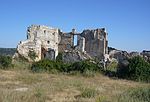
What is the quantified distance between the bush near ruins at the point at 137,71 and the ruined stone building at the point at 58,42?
1437cm

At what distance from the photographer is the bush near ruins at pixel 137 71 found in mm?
20219

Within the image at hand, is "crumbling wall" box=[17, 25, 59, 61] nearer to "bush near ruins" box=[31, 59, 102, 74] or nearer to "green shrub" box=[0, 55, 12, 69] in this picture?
"green shrub" box=[0, 55, 12, 69]

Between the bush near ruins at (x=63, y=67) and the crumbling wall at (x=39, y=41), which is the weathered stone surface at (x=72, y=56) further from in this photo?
the bush near ruins at (x=63, y=67)

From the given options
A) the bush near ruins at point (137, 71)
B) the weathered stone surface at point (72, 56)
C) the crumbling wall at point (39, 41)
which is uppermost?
the crumbling wall at point (39, 41)

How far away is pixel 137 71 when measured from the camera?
2061 cm

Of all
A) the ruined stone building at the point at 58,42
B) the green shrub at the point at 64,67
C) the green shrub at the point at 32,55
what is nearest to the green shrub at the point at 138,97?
the green shrub at the point at 64,67

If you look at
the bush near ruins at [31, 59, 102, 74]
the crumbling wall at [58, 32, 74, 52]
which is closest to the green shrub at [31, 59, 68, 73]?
the bush near ruins at [31, 59, 102, 74]

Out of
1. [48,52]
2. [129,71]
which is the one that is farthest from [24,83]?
[48,52]

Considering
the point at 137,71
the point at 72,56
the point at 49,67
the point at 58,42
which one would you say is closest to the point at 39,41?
the point at 72,56

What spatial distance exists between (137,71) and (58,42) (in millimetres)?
20704

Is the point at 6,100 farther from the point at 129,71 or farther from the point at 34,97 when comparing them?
the point at 129,71

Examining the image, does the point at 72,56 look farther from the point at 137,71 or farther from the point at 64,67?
the point at 137,71

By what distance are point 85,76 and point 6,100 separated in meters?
12.1

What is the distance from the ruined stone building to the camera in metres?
34.5
